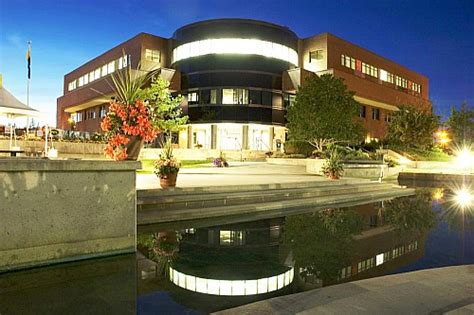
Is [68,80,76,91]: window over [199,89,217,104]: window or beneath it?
over

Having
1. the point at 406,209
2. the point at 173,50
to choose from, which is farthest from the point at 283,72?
the point at 406,209

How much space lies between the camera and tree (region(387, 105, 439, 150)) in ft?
130

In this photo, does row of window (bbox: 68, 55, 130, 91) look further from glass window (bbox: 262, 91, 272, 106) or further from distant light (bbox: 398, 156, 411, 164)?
distant light (bbox: 398, 156, 411, 164)

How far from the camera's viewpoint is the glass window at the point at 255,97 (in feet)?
138

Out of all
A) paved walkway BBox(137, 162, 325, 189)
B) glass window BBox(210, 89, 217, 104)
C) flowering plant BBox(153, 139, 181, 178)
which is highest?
glass window BBox(210, 89, 217, 104)

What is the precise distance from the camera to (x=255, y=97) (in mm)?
42281

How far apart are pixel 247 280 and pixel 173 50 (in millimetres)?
44994

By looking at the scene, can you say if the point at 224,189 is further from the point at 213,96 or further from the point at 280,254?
the point at 213,96

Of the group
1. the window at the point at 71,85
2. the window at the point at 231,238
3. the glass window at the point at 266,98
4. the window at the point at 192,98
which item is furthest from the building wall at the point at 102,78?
the window at the point at 231,238

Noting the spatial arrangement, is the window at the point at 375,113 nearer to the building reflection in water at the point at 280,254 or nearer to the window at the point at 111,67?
the window at the point at 111,67

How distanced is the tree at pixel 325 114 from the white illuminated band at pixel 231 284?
25380 mm

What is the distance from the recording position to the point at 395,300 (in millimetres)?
3850

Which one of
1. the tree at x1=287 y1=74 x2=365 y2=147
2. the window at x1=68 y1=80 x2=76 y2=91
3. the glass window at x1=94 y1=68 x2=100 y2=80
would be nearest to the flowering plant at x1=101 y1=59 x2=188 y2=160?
the tree at x1=287 y1=74 x2=365 y2=147

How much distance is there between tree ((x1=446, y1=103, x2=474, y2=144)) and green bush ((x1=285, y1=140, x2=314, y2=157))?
26.2 m
